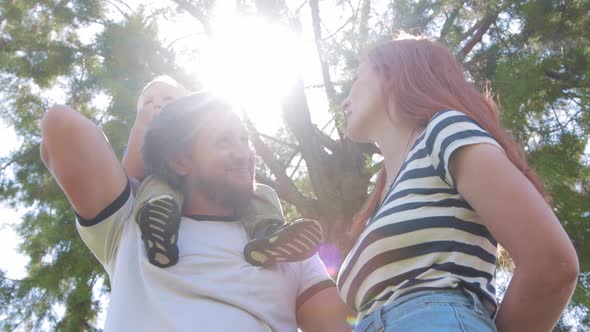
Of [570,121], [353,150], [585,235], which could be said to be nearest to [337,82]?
[353,150]

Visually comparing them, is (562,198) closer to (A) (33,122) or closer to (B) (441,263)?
(B) (441,263)

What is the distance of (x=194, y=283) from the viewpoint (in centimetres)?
108

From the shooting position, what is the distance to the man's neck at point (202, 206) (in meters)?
1.26

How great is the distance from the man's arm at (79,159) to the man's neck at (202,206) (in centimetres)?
19

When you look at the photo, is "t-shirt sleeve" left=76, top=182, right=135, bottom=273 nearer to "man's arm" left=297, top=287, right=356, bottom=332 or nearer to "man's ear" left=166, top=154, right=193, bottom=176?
"man's ear" left=166, top=154, right=193, bottom=176

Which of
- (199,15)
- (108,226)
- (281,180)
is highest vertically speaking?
(108,226)

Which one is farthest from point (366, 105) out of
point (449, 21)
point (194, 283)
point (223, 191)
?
point (449, 21)

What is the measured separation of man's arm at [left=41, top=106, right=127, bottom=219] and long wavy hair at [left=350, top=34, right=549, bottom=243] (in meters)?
0.56

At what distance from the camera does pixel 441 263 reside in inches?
33.8

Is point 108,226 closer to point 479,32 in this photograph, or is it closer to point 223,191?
point 223,191

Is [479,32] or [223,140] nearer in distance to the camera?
[223,140]

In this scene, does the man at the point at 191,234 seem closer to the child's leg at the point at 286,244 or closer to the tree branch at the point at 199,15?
the child's leg at the point at 286,244

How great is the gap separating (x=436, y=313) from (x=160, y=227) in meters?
0.53

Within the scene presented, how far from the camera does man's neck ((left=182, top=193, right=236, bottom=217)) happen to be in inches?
49.7
